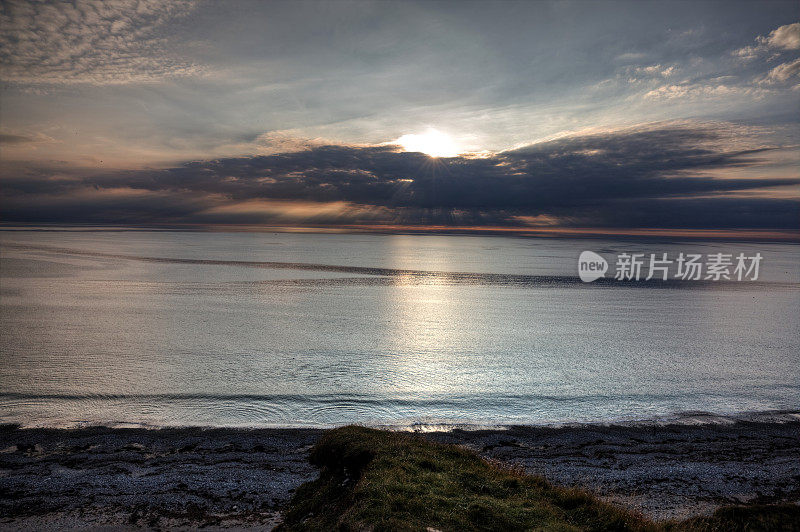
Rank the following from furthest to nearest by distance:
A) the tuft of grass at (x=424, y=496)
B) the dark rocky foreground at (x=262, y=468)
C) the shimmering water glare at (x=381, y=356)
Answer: the shimmering water glare at (x=381, y=356), the dark rocky foreground at (x=262, y=468), the tuft of grass at (x=424, y=496)

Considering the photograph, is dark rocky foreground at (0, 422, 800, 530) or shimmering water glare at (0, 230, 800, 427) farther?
shimmering water glare at (0, 230, 800, 427)

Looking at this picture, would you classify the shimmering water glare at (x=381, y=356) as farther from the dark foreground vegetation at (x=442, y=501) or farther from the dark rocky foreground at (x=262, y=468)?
the dark foreground vegetation at (x=442, y=501)

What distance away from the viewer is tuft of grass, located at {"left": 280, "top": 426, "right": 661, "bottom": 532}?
7.27 m

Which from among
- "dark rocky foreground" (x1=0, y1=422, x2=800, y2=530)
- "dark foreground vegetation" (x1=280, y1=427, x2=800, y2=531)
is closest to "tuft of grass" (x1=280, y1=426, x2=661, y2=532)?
"dark foreground vegetation" (x1=280, y1=427, x2=800, y2=531)

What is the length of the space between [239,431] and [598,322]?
927 inches

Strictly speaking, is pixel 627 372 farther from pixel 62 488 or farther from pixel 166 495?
pixel 62 488

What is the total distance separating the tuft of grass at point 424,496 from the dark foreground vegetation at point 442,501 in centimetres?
2

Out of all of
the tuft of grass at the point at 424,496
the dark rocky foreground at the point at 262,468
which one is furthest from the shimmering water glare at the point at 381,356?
the tuft of grass at the point at 424,496

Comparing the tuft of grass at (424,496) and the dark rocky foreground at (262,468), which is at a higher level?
the tuft of grass at (424,496)

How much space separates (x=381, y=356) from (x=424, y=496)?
13.2 m

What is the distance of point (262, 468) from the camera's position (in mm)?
10648

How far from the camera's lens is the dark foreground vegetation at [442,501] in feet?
23.9

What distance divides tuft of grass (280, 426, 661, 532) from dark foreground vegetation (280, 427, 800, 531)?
0.02m

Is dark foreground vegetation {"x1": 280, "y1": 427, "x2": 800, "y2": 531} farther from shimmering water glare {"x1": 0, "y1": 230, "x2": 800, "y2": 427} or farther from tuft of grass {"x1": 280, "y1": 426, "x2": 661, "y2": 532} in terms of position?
shimmering water glare {"x1": 0, "y1": 230, "x2": 800, "y2": 427}
